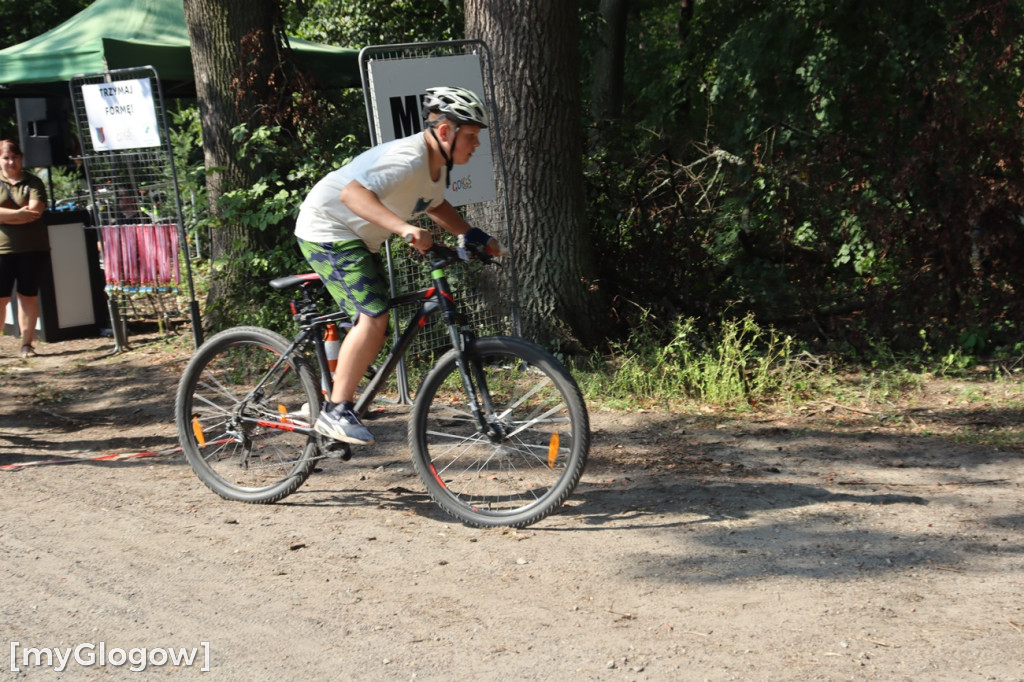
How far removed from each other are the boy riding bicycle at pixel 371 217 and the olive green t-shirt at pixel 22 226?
19.5 feet

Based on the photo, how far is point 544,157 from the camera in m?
7.88

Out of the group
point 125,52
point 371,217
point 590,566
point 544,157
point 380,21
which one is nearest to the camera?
point 590,566

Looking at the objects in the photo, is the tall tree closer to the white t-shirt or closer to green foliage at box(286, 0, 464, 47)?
green foliage at box(286, 0, 464, 47)

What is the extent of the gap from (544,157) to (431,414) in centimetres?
345

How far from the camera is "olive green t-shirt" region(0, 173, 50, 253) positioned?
9.71 metres

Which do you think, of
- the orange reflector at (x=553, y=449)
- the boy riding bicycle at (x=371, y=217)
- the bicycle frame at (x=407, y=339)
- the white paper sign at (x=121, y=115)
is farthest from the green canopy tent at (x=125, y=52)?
the orange reflector at (x=553, y=449)

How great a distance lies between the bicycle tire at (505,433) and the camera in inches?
186

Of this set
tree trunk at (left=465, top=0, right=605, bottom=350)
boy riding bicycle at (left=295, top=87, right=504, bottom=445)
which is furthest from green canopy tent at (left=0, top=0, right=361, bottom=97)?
boy riding bicycle at (left=295, top=87, right=504, bottom=445)

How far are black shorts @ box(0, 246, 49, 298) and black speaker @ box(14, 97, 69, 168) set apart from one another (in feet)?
5.10

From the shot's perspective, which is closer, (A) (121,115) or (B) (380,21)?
(A) (121,115)

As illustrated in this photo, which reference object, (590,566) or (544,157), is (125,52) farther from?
(590,566)

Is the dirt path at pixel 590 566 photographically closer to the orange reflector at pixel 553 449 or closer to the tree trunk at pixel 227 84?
the orange reflector at pixel 553 449

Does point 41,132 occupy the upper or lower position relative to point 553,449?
upper

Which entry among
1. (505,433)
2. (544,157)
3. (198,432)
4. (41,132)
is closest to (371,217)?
(505,433)
